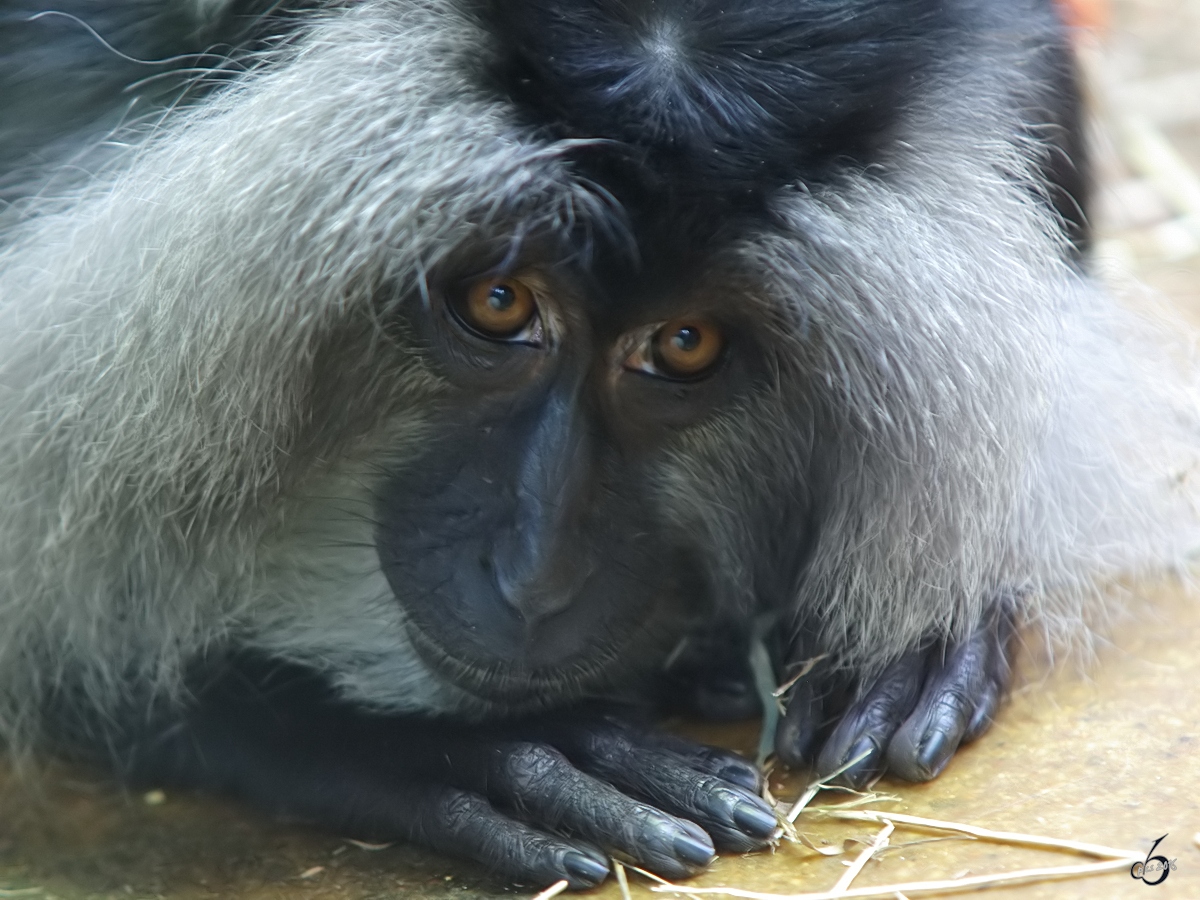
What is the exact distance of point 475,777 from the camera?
7.35ft

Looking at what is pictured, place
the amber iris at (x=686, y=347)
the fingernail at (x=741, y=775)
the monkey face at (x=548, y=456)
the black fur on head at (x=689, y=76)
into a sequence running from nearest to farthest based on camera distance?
the black fur on head at (x=689, y=76)
the monkey face at (x=548, y=456)
the amber iris at (x=686, y=347)
the fingernail at (x=741, y=775)

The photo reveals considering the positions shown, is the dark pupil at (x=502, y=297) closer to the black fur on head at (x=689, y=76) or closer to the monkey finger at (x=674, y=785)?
the black fur on head at (x=689, y=76)

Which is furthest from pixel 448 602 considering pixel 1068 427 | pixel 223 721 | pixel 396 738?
pixel 1068 427

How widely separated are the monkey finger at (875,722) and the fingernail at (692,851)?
1.15 ft

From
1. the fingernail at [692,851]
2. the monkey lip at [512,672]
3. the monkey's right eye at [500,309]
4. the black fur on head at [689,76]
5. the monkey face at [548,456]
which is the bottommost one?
the fingernail at [692,851]

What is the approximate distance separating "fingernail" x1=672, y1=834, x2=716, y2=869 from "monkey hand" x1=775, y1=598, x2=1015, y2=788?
353 millimetres

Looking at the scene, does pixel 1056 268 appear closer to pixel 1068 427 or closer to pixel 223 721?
pixel 1068 427

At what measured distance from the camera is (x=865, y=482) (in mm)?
2240

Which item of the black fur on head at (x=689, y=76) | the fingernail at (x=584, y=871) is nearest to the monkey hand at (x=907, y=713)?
the fingernail at (x=584, y=871)

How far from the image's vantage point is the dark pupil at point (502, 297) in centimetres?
205

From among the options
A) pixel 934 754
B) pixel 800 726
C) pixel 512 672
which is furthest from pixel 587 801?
pixel 934 754

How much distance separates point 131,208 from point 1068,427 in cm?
167

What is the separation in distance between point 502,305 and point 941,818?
1040mm

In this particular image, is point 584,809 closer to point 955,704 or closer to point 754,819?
point 754,819
